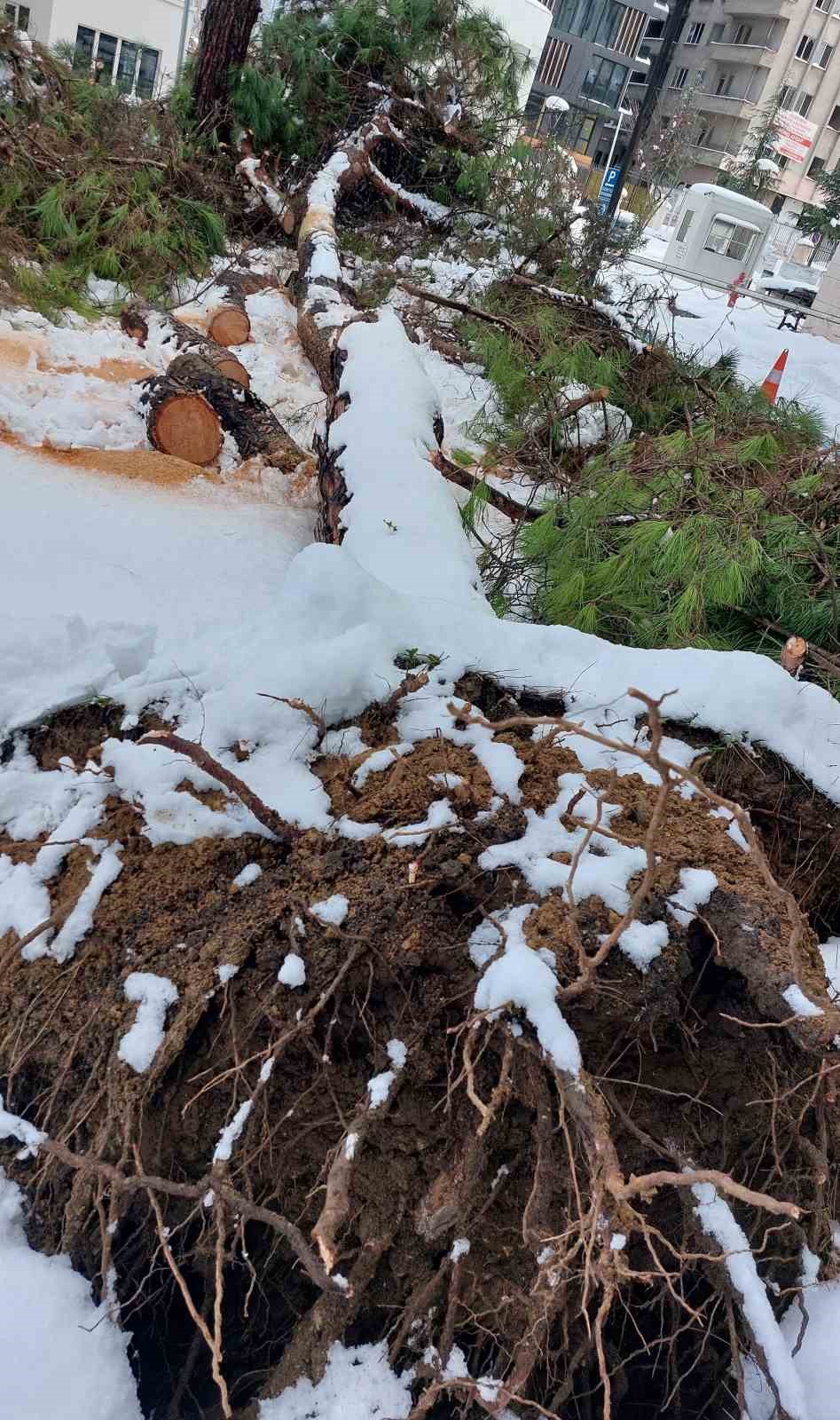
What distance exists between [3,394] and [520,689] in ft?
7.95

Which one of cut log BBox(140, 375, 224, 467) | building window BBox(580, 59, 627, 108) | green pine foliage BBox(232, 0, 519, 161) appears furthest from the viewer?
building window BBox(580, 59, 627, 108)

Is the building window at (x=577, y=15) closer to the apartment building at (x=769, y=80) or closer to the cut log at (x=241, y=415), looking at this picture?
the apartment building at (x=769, y=80)

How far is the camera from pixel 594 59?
27.7 meters

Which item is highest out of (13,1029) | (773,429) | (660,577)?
(773,429)

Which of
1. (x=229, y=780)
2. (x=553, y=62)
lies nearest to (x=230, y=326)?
(x=229, y=780)

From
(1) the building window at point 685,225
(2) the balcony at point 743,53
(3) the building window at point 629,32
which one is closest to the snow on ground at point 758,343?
(1) the building window at point 685,225

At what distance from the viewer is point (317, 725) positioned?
1.97 m

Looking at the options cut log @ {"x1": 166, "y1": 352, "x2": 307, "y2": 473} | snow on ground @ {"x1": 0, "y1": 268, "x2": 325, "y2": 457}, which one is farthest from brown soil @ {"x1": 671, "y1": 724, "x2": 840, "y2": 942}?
snow on ground @ {"x1": 0, "y1": 268, "x2": 325, "y2": 457}

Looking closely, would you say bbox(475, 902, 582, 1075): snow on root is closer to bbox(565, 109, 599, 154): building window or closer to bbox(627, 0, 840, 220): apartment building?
bbox(627, 0, 840, 220): apartment building

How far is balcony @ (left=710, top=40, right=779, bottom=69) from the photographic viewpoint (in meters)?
25.4

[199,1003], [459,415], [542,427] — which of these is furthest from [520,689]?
[459,415]

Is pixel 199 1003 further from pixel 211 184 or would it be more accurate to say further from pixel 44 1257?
pixel 211 184

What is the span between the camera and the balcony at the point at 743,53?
83.5ft

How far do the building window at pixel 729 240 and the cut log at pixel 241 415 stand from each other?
1236 cm
